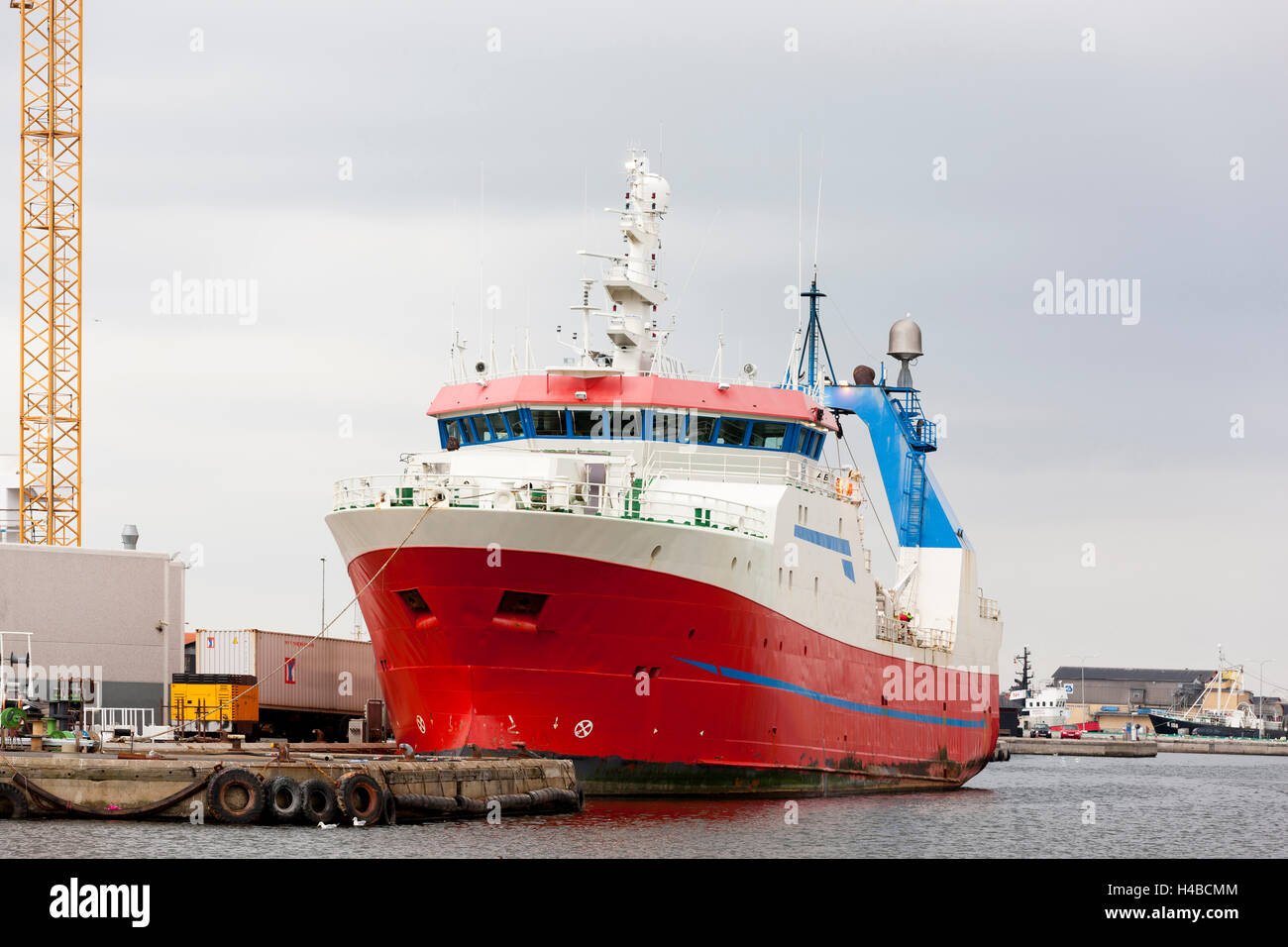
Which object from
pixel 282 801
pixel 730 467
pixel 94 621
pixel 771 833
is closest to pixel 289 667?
pixel 94 621

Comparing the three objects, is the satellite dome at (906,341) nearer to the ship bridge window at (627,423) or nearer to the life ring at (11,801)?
the ship bridge window at (627,423)

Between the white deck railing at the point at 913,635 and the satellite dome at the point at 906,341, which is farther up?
the satellite dome at the point at 906,341

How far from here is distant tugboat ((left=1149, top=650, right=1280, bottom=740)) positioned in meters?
169

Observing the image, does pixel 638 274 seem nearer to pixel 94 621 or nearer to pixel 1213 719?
pixel 94 621

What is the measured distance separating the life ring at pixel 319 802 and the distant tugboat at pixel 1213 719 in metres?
148

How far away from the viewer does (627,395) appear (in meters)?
41.7

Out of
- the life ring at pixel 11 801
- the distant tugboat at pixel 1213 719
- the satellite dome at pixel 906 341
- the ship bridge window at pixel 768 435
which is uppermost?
the satellite dome at pixel 906 341

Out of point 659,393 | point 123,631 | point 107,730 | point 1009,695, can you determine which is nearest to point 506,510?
point 659,393

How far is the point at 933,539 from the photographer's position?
57.1 metres

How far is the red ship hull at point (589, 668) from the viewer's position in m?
35.6

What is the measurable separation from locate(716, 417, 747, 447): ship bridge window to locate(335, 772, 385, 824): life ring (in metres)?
14.6

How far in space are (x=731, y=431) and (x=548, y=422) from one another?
15.5ft

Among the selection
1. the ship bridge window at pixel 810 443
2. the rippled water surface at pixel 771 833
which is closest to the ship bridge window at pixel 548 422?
the ship bridge window at pixel 810 443
